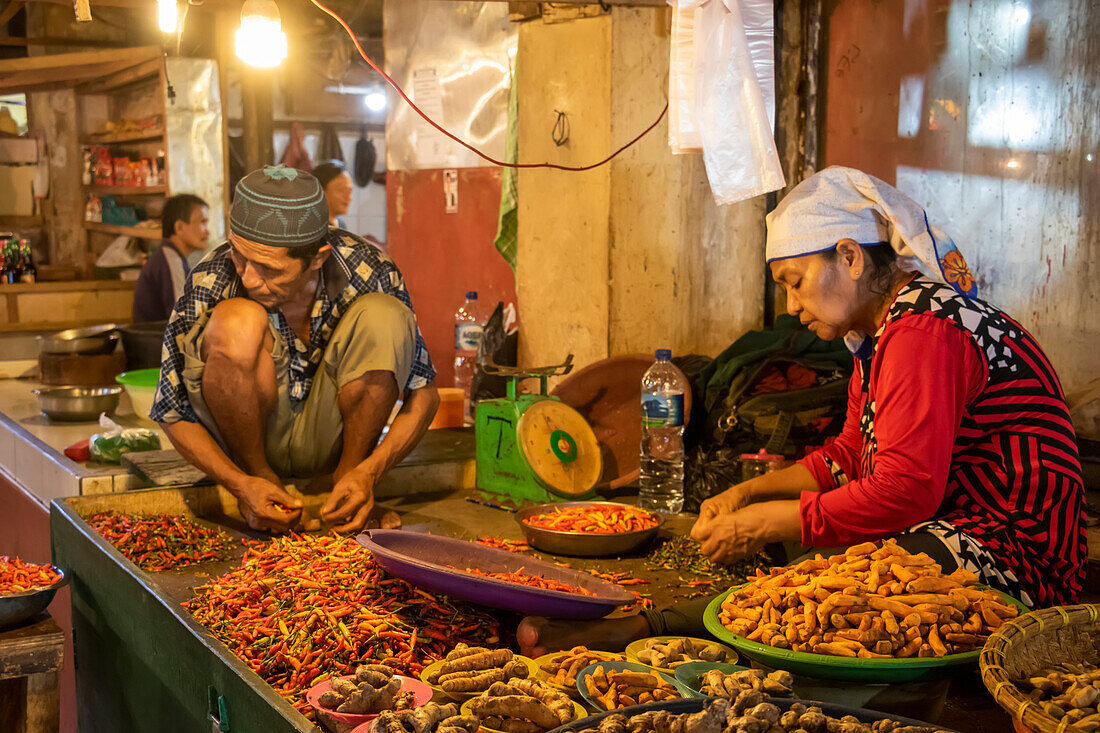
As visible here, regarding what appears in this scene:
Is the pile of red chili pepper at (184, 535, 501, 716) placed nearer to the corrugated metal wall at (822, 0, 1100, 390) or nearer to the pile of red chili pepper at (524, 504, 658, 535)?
the pile of red chili pepper at (524, 504, 658, 535)

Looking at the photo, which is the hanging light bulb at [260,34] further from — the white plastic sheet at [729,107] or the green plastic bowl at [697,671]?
the green plastic bowl at [697,671]

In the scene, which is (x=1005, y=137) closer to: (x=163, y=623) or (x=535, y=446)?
(x=535, y=446)

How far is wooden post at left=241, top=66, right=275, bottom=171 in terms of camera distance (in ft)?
27.1

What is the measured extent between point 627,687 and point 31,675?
180 cm

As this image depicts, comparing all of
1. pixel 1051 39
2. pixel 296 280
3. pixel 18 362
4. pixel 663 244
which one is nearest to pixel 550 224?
pixel 663 244

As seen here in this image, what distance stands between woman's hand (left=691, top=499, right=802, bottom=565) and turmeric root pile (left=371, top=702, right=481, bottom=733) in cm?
95

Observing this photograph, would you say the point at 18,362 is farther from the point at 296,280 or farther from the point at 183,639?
the point at 183,639

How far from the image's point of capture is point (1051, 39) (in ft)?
10.7

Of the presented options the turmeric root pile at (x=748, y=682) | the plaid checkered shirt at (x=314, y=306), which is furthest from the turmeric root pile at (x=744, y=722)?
the plaid checkered shirt at (x=314, y=306)

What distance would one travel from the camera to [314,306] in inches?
136

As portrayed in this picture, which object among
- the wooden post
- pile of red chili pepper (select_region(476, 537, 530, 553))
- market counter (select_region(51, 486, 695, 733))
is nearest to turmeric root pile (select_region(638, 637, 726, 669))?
market counter (select_region(51, 486, 695, 733))

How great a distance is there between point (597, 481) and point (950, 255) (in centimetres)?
163

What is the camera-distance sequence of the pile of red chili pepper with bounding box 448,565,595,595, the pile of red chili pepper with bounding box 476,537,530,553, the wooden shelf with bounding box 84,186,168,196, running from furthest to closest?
the wooden shelf with bounding box 84,186,168,196 → the pile of red chili pepper with bounding box 476,537,530,553 → the pile of red chili pepper with bounding box 448,565,595,595

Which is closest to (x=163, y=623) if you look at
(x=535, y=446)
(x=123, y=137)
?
(x=535, y=446)
